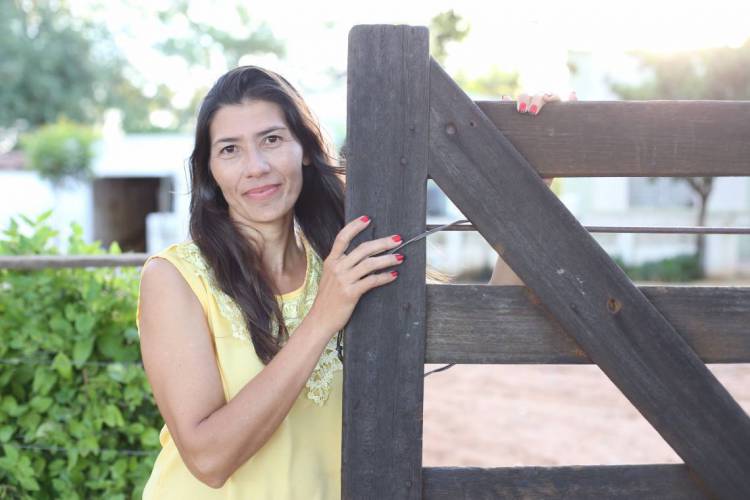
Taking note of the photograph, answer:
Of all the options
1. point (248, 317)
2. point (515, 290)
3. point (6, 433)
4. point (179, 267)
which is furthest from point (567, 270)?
point (6, 433)

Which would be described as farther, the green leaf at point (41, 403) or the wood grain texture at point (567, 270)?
the green leaf at point (41, 403)

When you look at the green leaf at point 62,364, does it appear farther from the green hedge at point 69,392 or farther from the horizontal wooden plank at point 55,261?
the horizontal wooden plank at point 55,261

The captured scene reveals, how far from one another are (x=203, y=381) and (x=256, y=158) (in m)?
0.52

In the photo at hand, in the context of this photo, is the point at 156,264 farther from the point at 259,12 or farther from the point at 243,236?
the point at 259,12

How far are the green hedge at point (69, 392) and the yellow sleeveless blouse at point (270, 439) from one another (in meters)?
1.83

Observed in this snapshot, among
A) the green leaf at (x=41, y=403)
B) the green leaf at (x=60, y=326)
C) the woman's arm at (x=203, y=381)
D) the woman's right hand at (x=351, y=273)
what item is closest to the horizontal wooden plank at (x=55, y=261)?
the green leaf at (x=60, y=326)

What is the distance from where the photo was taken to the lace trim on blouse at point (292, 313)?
1.98 meters

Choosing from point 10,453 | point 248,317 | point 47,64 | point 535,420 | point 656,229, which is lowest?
point 535,420

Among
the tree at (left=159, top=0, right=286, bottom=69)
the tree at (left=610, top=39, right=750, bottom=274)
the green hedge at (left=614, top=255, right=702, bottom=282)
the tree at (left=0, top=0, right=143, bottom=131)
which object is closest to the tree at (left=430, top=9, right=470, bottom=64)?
the tree at (left=610, top=39, right=750, bottom=274)

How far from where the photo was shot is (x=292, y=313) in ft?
6.93

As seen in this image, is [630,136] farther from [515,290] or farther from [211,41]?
[211,41]

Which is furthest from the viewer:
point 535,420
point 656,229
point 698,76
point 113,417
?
point 698,76

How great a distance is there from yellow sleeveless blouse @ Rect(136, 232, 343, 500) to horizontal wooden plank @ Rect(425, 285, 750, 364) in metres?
0.51

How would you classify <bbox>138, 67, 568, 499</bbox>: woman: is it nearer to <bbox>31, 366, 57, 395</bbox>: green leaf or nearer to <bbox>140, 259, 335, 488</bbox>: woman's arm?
<bbox>140, 259, 335, 488</bbox>: woman's arm
